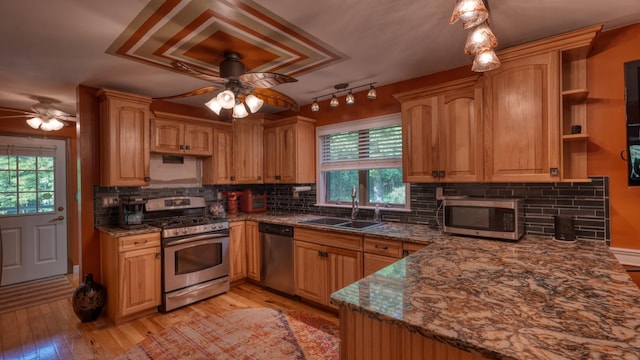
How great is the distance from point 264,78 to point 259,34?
0.35m

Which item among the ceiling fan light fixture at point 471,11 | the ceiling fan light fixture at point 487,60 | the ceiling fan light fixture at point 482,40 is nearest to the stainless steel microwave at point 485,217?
the ceiling fan light fixture at point 487,60

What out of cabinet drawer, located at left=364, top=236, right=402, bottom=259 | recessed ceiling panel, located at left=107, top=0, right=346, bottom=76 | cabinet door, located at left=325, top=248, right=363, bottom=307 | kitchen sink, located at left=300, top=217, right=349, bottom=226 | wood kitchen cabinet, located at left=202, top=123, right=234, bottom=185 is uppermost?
recessed ceiling panel, located at left=107, top=0, right=346, bottom=76

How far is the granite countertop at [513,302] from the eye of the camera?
829mm

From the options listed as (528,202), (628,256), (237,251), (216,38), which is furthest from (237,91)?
(628,256)

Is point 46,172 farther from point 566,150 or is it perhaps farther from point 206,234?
point 566,150

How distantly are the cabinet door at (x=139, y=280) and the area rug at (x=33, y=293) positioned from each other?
1412 mm

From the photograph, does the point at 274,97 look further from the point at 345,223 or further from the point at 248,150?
the point at 248,150

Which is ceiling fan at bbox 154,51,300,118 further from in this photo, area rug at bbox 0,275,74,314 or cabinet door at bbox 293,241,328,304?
area rug at bbox 0,275,74,314

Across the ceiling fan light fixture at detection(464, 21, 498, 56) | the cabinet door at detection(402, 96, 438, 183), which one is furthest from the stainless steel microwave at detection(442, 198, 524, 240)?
the ceiling fan light fixture at detection(464, 21, 498, 56)

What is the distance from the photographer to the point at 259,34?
2047 millimetres

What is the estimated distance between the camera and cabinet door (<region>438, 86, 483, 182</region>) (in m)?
2.33

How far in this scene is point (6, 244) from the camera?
3.87 m

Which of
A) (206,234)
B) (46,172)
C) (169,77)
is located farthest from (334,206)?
(46,172)

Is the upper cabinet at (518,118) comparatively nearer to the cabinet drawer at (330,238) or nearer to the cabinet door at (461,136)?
the cabinet door at (461,136)
